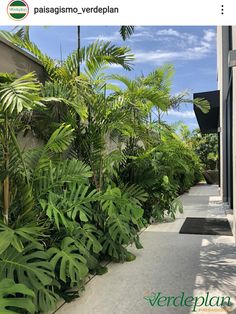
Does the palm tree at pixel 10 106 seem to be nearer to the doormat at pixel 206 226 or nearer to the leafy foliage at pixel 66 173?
the leafy foliage at pixel 66 173

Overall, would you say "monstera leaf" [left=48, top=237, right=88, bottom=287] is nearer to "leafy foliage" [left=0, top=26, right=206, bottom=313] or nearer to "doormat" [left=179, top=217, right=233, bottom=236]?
"leafy foliage" [left=0, top=26, right=206, bottom=313]

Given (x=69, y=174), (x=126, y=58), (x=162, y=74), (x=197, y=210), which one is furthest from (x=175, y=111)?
(x=69, y=174)

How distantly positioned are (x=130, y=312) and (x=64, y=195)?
106 centimetres

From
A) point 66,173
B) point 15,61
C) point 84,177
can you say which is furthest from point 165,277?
point 15,61

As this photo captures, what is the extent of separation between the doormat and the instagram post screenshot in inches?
Result: 6.0

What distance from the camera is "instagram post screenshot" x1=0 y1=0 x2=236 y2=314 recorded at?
255 cm

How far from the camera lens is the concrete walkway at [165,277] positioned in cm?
279

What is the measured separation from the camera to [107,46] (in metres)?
3.90
